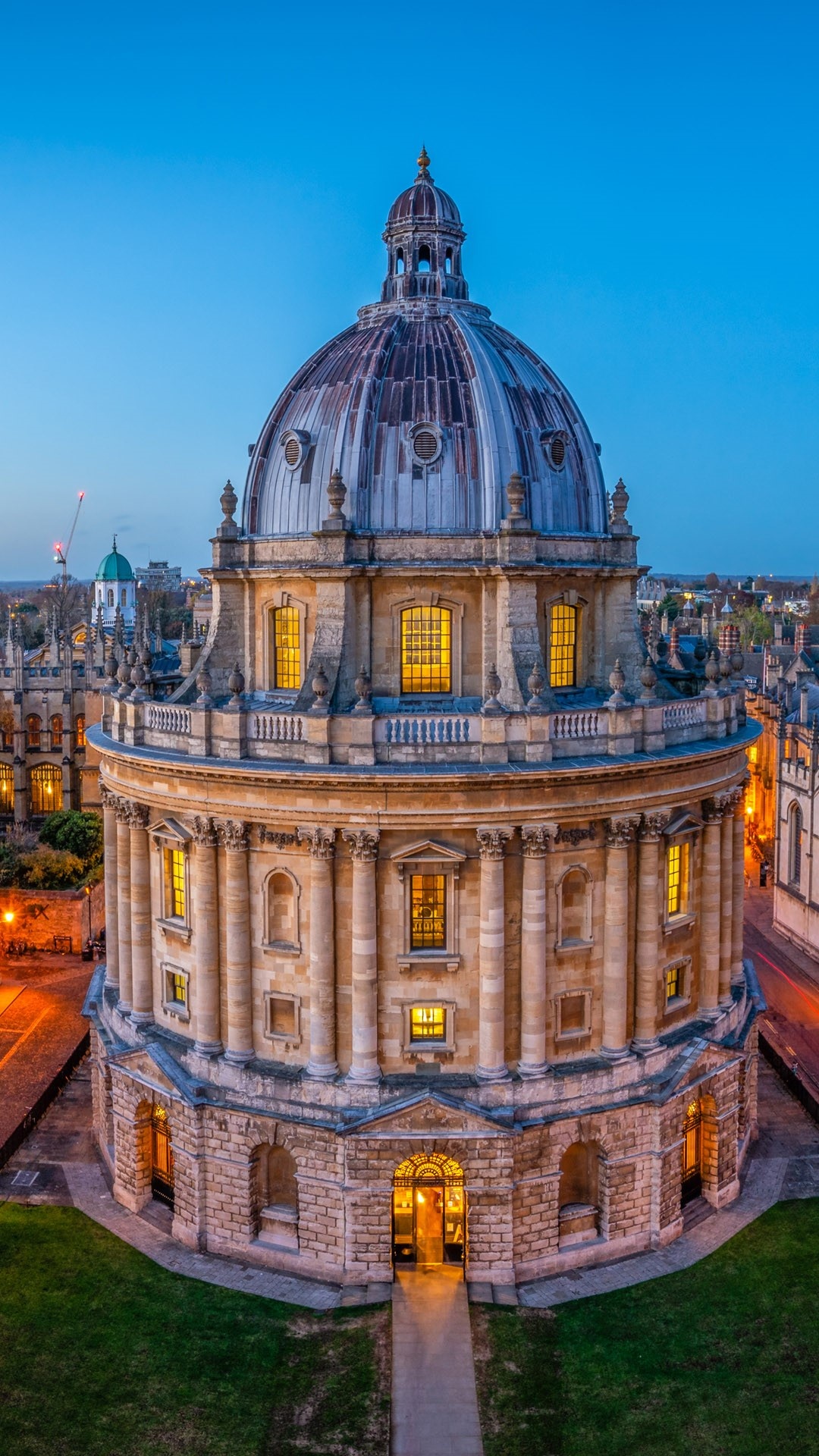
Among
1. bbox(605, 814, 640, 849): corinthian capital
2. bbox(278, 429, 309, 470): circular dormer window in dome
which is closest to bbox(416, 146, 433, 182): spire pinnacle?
bbox(278, 429, 309, 470): circular dormer window in dome

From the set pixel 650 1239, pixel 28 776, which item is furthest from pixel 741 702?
pixel 28 776

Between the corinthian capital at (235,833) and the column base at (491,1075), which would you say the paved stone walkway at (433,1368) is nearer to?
the column base at (491,1075)

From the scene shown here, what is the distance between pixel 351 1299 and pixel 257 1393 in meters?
4.14

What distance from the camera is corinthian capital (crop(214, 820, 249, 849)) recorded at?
33.8m

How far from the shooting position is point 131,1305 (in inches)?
1278

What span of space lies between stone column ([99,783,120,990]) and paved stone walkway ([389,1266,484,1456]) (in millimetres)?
15153

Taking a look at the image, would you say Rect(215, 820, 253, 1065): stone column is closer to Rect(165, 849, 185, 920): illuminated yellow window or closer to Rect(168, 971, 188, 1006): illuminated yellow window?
Rect(165, 849, 185, 920): illuminated yellow window

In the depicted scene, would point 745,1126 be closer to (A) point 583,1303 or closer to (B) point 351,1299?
(A) point 583,1303

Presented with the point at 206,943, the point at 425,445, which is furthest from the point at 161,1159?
the point at 425,445

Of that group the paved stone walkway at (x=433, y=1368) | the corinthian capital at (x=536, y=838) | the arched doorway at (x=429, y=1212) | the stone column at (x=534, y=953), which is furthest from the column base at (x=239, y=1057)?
the corinthian capital at (x=536, y=838)

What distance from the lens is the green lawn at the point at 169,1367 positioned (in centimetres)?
2750

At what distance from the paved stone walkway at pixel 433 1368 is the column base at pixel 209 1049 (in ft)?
27.8

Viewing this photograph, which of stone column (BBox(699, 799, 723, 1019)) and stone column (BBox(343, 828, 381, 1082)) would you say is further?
stone column (BBox(699, 799, 723, 1019))

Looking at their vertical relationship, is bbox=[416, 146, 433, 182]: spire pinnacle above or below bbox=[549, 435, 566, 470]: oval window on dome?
above
